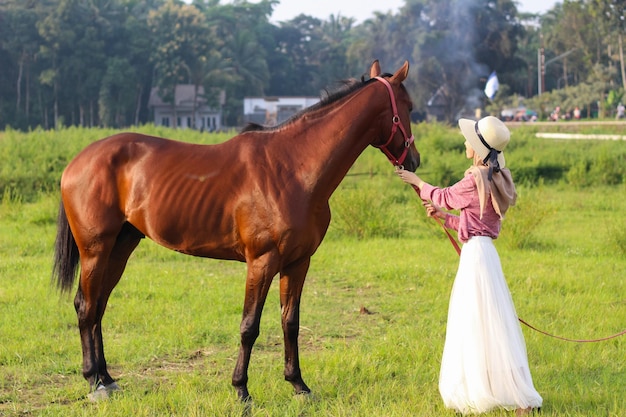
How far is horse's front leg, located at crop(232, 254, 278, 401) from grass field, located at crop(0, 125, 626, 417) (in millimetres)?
122

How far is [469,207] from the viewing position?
446 cm

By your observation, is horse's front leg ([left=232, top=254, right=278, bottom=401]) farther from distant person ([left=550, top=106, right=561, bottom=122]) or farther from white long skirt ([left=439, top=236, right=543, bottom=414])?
distant person ([left=550, top=106, right=561, bottom=122])

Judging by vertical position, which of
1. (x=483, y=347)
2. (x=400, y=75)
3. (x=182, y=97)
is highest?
(x=182, y=97)

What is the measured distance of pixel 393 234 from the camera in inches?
458

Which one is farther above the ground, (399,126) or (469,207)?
(399,126)

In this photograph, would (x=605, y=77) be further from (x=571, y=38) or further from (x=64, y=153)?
(x=64, y=153)

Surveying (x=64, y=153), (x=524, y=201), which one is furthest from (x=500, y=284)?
(x=64, y=153)

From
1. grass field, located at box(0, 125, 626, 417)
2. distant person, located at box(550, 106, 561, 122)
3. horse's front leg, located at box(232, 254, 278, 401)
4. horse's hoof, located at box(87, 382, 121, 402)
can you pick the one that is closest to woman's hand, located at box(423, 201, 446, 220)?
horse's front leg, located at box(232, 254, 278, 401)

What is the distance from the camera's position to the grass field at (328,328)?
188 inches

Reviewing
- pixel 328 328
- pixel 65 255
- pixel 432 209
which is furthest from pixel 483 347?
pixel 65 255

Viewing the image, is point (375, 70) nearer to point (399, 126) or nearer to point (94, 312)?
point (399, 126)

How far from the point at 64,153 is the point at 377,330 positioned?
45.0 ft

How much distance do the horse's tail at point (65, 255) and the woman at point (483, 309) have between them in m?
2.62

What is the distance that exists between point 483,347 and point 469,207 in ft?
2.68
